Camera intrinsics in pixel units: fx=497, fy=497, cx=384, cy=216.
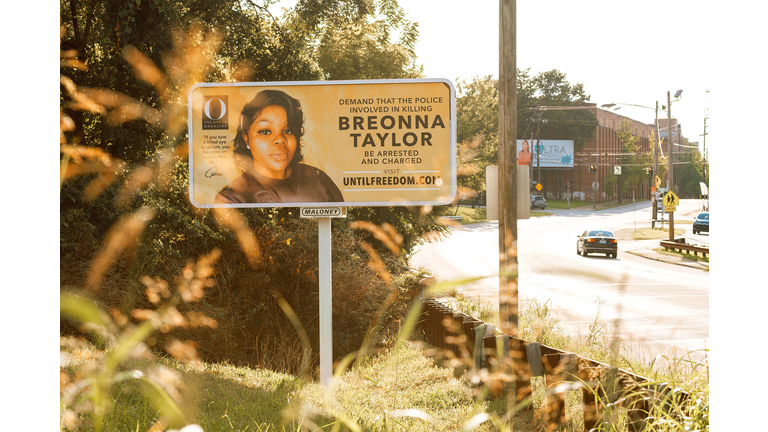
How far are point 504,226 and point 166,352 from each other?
486 centimetres

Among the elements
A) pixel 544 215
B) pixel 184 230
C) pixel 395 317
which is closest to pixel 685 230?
pixel 544 215

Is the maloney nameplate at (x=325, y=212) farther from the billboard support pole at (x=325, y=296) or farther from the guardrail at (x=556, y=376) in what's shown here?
the guardrail at (x=556, y=376)

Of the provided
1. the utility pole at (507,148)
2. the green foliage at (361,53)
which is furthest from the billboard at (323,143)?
the green foliage at (361,53)

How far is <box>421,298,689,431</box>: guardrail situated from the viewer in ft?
9.36

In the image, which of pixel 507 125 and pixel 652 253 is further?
pixel 652 253

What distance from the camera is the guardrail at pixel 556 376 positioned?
2854mm

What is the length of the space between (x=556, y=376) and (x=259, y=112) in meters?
3.35

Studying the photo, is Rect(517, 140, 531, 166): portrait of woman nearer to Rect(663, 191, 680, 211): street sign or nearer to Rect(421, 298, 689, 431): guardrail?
Rect(663, 191, 680, 211): street sign

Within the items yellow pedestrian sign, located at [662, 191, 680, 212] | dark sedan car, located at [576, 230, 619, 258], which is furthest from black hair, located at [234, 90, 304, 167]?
yellow pedestrian sign, located at [662, 191, 680, 212]

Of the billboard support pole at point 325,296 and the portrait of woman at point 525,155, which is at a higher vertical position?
the portrait of woman at point 525,155

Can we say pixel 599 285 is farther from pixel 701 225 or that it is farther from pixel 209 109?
pixel 701 225

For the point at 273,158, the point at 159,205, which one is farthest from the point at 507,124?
the point at 159,205

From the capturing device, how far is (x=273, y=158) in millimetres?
4531

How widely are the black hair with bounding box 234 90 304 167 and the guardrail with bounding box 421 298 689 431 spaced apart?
2.61m
